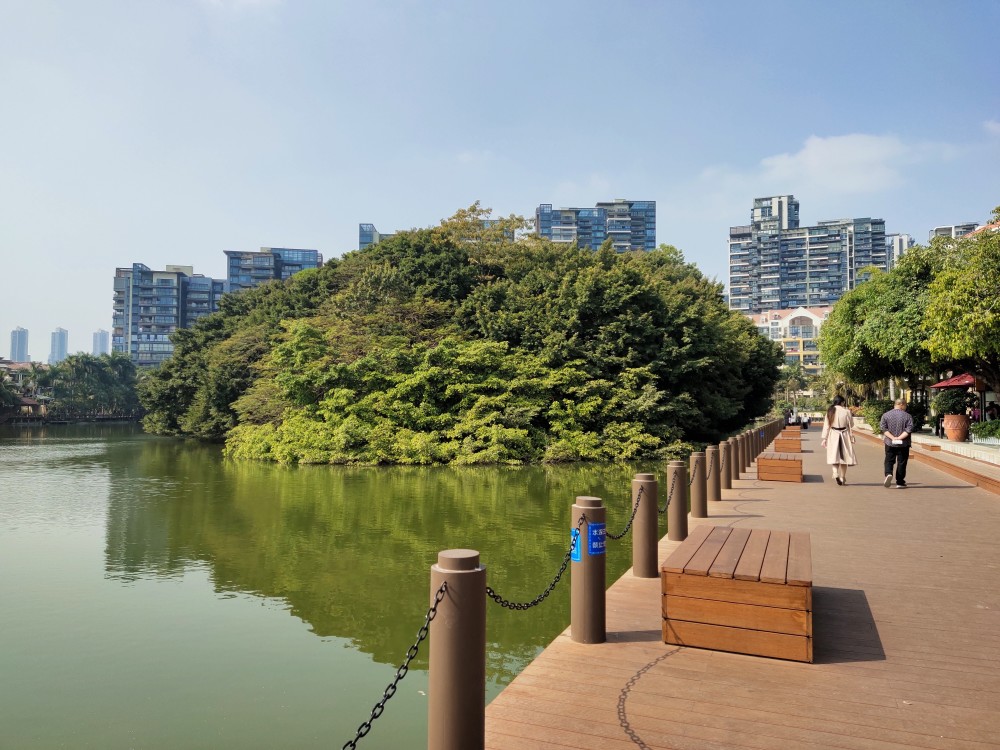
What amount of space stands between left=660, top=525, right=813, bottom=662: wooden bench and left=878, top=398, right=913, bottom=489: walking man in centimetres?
919

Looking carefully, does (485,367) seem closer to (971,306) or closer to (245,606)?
(971,306)

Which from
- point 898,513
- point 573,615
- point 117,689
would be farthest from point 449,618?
point 898,513

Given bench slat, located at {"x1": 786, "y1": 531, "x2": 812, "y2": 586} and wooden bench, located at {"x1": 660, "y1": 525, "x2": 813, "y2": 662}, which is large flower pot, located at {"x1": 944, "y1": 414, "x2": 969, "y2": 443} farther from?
wooden bench, located at {"x1": 660, "y1": 525, "x2": 813, "y2": 662}

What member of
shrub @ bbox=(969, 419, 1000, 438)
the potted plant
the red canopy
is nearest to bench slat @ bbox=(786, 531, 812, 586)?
shrub @ bbox=(969, 419, 1000, 438)

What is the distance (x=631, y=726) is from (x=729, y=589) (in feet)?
4.37

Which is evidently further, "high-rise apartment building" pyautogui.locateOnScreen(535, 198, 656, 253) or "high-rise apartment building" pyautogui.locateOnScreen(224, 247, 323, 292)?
"high-rise apartment building" pyautogui.locateOnScreen(535, 198, 656, 253)

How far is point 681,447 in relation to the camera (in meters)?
29.1

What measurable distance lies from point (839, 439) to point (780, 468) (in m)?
1.60

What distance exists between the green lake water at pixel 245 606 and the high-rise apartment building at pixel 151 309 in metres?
133

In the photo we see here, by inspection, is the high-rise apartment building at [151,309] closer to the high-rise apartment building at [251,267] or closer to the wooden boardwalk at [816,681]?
the high-rise apartment building at [251,267]

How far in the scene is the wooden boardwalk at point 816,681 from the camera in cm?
366

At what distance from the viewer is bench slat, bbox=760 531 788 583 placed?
450 cm

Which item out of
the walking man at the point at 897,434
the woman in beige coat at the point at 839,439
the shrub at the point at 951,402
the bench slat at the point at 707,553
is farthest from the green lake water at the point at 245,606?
the shrub at the point at 951,402

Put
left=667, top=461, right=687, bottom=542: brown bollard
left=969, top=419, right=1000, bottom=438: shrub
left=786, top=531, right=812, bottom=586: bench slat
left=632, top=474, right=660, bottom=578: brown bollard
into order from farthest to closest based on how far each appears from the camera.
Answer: left=969, top=419, right=1000, bottom=438: shrub < left=667, top=461, right=687, bottom=542: brown bollard < left=632, top=474, right=660, bottom=578: brown bollard < left=786, top=531, right=812, bottom=586: bench slat
